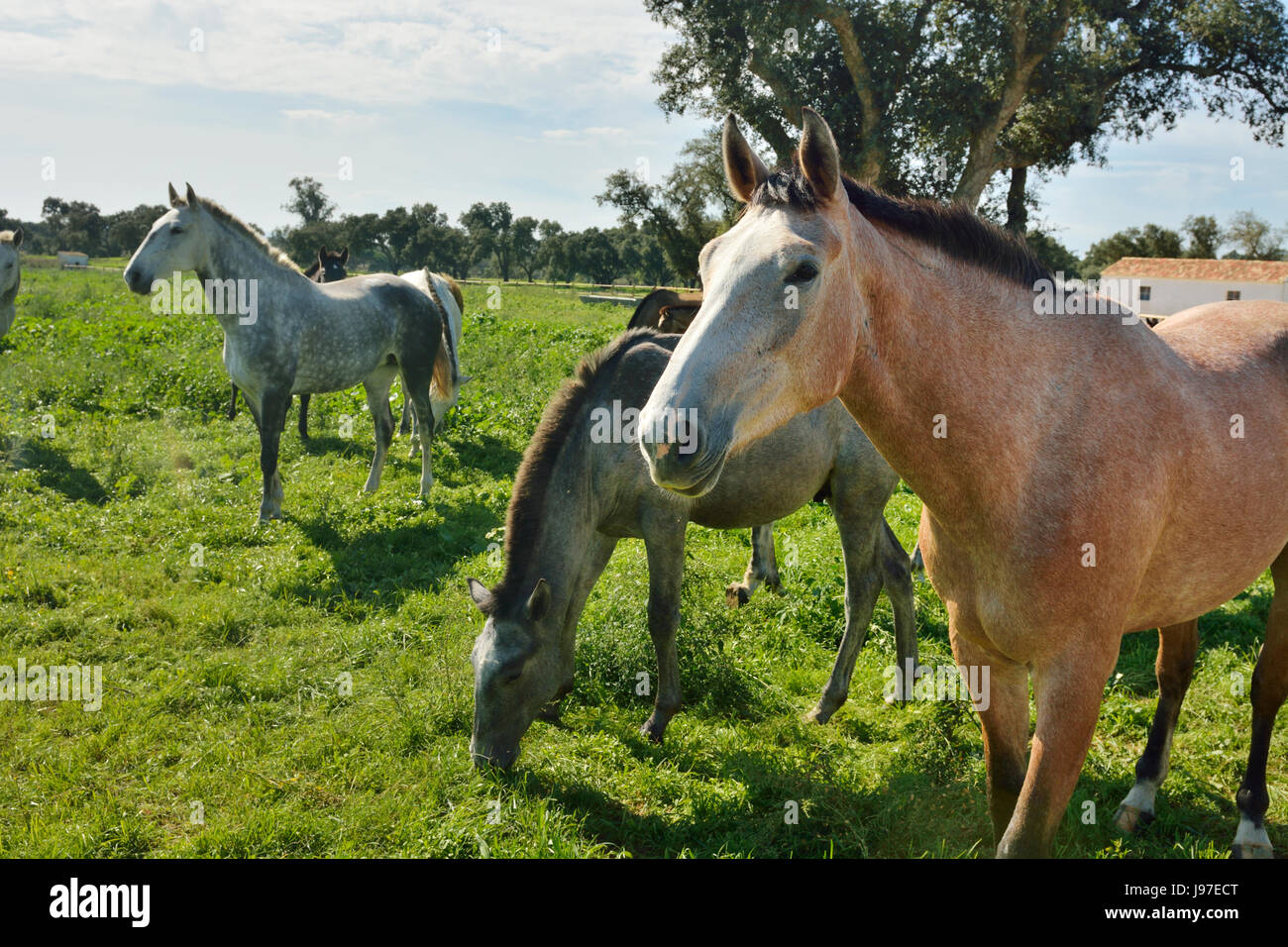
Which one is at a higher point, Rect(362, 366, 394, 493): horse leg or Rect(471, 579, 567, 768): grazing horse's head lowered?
Rect(362, 366, 394, 493): horse leg

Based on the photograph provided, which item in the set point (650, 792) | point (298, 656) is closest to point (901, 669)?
point (650, 792)

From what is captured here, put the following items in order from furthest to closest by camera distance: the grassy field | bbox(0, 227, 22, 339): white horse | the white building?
Result: the white building < bbox(0, 227, 22, 339): white horse < the grassy field

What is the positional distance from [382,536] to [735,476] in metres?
4.64

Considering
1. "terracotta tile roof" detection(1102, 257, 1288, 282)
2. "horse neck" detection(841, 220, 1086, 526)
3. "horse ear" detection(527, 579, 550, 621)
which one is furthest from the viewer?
"terracotta tile roof" detection(1102, 257, 1288, 282)

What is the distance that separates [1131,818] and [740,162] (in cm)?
386

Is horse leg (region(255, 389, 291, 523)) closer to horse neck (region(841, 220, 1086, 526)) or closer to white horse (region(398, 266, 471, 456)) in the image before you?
white horse (region(398, 266, 471, 456))

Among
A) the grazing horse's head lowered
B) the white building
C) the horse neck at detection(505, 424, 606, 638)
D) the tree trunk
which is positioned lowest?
the grazing horse's head lowered

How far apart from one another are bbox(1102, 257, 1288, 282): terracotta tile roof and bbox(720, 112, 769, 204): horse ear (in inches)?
2310

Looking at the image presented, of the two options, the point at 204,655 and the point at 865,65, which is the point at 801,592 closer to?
the point at 204,655

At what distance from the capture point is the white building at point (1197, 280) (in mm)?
→ 48469

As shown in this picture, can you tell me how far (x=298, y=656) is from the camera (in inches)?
221

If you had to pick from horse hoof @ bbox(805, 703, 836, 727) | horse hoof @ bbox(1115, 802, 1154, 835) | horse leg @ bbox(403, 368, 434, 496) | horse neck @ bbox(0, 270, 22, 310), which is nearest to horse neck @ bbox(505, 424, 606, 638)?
horse hoof @ bbox(805, 703, 836, 727)

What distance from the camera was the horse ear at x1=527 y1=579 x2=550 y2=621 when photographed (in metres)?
3.98
